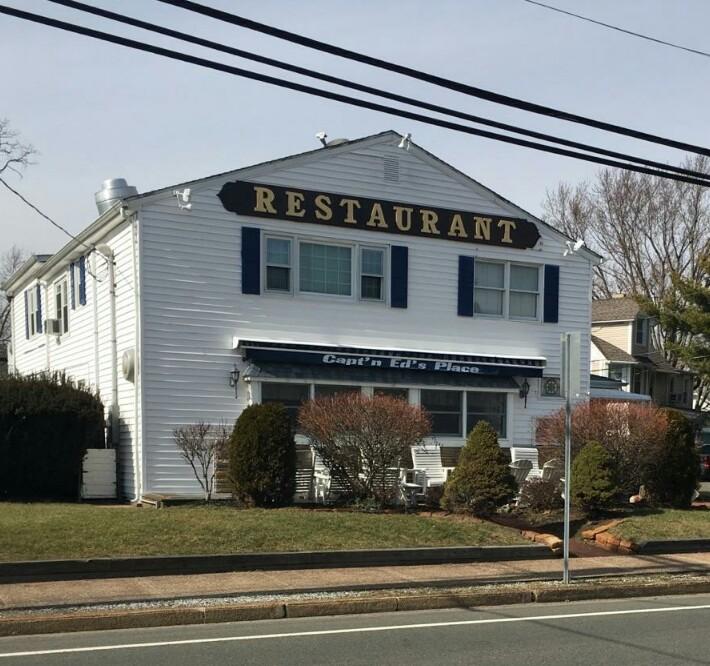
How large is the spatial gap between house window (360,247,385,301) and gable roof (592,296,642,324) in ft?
87.5

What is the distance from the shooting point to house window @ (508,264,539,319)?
21.2m

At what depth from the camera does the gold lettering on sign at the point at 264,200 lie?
1855cm

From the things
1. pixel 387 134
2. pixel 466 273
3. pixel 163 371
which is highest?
pixel 387 134

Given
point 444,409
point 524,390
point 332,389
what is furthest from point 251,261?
point 524,390

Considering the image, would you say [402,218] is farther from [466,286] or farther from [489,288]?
[489,288]

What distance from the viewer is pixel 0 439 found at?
53.3 ft

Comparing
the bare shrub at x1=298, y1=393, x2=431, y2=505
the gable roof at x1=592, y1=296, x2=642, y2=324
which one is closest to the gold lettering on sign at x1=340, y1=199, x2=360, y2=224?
the bare shrub at x1=298, y1=393, x2=431, y2=505

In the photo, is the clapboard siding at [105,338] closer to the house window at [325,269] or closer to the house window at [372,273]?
the house window at [325,269]

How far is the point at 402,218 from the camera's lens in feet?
65.2

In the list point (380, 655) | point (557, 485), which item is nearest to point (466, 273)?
point (557, 485)

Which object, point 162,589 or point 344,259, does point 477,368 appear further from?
point 162,589

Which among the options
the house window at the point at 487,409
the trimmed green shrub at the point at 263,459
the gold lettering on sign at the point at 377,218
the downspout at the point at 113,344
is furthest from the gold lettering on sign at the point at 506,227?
the downspout at the point at 113,344

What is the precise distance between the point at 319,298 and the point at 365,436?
476 cm

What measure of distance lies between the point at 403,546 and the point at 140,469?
21.3 feet
